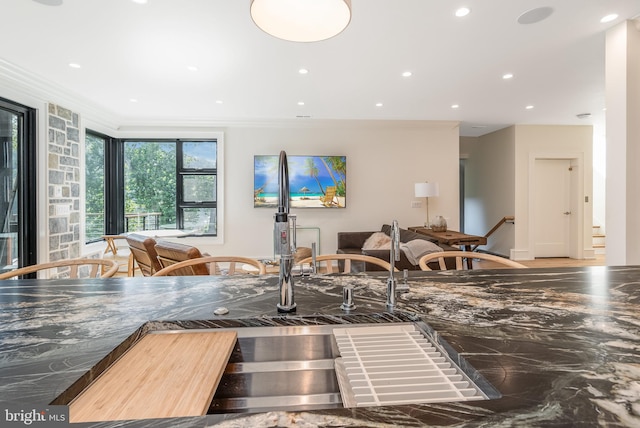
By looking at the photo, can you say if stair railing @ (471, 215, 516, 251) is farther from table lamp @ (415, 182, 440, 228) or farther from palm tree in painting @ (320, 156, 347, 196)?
palm tree in painting @ (320, 156, 347, 196)

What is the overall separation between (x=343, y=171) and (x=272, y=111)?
5.14 ft

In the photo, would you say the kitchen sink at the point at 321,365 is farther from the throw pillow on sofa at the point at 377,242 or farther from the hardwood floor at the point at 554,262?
the hardwood floor at the point at 554,262

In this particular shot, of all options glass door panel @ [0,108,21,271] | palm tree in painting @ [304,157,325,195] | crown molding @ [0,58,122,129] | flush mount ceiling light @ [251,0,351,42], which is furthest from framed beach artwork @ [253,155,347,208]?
flush mount ceiling light @ [251,0,351,42]

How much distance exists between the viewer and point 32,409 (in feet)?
1.60

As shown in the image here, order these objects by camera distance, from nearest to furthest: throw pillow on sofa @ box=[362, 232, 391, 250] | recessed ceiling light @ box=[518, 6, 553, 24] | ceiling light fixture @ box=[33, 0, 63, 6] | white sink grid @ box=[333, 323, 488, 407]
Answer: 1. white sink grid @ box=[333, 323, 488, 407]
2. ceiling light fixture @ box=[33, 0, 63, 6]
3. recessed ceiling light @ box=[518, 6, 553, 24]
4. throw pillow on sofa @ box=[362, 232, 391, 250]

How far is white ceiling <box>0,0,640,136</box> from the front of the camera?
2428 mm

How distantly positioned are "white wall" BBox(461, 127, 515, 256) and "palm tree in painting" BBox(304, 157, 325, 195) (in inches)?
142

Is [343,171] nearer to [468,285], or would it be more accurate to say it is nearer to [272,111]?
[272,111]

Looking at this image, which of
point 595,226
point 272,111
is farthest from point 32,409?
point 595,226

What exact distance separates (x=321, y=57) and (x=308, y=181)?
2.70 metres

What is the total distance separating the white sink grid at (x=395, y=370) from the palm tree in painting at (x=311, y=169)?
481cm

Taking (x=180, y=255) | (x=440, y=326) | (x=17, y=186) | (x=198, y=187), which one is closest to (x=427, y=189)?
(x=198, y=187)

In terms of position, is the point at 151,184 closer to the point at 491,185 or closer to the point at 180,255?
the point at 180,255

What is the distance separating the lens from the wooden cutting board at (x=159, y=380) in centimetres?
55
